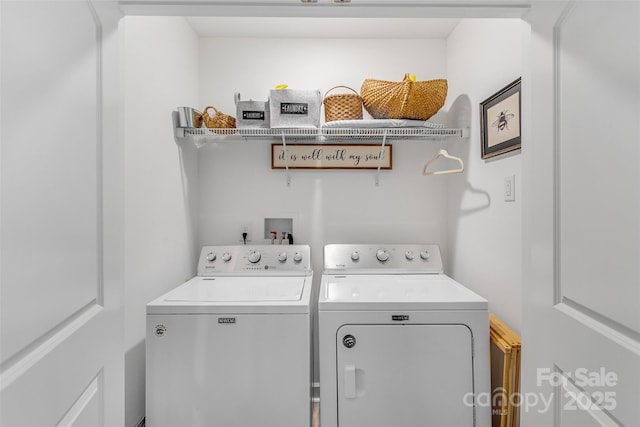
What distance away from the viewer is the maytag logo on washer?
4.98 ft

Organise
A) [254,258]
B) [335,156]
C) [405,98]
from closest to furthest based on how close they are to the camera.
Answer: [405,98], [254,258], [335,156]

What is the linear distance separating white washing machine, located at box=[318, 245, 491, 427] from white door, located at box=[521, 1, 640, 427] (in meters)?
0.58

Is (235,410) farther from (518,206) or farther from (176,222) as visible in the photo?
(518,206)

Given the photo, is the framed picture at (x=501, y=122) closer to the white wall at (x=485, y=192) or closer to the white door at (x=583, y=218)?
the white wall at (x=485, y=192)

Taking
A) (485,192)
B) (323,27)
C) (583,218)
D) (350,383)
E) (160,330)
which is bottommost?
(350,383)

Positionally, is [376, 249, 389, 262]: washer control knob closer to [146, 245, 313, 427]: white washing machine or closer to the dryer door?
the dryer door

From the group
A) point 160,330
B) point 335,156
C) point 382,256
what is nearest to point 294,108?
point 335,156

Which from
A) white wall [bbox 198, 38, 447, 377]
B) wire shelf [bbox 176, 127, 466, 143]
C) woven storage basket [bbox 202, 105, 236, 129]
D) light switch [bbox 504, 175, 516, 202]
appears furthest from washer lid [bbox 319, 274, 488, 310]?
woven storage basket [bbox 202, 105, 236, 129]

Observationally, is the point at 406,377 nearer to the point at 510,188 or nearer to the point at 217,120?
the point at 510,188

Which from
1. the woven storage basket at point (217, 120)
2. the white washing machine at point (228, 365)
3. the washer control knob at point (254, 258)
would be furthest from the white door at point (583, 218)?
the woven storage basket at point (217, 120)

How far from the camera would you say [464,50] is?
2039 mm

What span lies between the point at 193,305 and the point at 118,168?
87 cm

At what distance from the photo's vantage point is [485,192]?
180 cm

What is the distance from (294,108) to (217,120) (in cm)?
51
